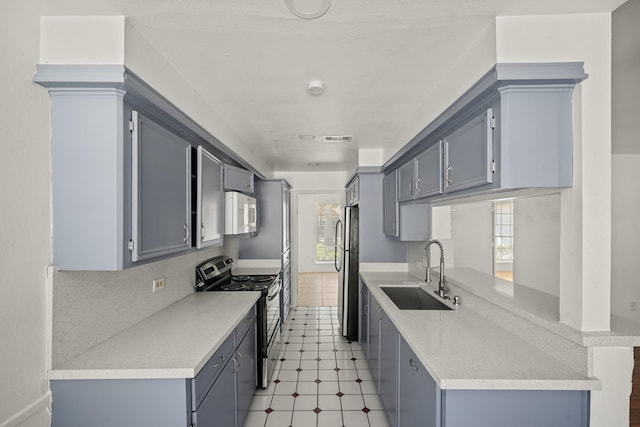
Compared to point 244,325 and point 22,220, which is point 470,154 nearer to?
point 244,325

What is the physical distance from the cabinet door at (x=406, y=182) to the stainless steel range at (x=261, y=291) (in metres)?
1.57

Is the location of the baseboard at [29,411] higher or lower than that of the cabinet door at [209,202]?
lower

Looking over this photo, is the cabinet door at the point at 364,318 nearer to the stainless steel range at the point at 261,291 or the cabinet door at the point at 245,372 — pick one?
the stainless steel range at the point at 261,291

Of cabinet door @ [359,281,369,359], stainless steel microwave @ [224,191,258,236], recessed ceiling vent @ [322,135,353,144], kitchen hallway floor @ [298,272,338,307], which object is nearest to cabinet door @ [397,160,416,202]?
recessed ceiling vent @ [322,135,353,144]

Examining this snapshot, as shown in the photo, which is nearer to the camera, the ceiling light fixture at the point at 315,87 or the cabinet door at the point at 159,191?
the cabinet door at the point at 159,191

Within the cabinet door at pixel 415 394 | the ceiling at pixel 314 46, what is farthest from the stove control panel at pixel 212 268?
the cabinet door at pixel 415 394

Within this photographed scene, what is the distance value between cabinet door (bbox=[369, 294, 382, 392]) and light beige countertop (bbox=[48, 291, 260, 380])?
3.71 feet

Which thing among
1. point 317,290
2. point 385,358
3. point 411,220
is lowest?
point 317,290

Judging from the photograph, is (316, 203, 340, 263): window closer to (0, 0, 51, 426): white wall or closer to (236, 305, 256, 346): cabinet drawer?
(236, 305, 256, 346): cabinet drawer

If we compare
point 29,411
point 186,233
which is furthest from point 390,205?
point 29,411

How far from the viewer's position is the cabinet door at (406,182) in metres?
2.64

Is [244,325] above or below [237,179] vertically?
below

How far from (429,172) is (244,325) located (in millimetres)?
1770

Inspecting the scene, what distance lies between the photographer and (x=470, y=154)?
1587 millimetres
